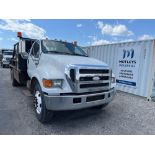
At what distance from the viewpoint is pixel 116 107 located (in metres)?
4.98

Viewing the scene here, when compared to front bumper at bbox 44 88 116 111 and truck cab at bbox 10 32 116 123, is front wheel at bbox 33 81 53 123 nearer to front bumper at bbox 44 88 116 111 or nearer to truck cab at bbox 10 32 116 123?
truck cab at bbox 10 32 116 123

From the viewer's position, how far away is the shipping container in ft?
19.7

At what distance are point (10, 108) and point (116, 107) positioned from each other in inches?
131

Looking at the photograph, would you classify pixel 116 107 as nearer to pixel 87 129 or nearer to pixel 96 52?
pixel 87 129

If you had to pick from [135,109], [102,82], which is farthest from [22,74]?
[135,109]

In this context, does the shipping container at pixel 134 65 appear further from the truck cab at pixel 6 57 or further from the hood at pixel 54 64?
the truck cab at pixel 6 57

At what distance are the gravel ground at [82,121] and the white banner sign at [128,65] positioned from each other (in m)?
1.85

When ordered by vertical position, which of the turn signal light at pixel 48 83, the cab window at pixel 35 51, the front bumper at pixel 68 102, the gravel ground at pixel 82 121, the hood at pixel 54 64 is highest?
the cab window at pixel 35 51

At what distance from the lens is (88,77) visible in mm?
3293

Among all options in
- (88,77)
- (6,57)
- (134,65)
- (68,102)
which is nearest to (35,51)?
(88,77)

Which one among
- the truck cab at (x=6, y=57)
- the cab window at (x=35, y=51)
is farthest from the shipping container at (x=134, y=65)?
the truck cab at (x=6, y=57)

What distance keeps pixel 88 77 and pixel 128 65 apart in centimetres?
426

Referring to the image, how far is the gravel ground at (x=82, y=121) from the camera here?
129 inches

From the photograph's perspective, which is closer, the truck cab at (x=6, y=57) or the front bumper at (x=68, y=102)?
the front bumper at (x=68, y=102)
